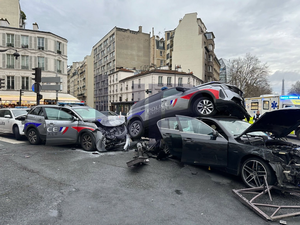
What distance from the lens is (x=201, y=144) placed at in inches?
193

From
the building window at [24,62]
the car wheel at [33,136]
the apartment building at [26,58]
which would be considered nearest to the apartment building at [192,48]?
the apartment building at [26,58]

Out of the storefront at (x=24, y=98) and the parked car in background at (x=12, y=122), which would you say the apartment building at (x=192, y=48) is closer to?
the storefront at (x=24, y=98)

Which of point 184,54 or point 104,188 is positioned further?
point 184,54

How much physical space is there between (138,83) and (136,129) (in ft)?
108

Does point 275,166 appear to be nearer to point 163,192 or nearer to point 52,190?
point 163,192

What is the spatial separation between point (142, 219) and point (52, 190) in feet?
6.81

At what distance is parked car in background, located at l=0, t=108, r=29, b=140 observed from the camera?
921 centimetres

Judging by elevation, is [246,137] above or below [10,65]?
below

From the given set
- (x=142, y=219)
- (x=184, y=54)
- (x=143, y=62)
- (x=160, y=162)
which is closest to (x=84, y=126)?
(x=160, y=162)

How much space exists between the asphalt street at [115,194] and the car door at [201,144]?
47 cm

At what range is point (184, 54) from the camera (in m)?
45.8

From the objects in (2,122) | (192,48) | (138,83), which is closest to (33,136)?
(2,122)

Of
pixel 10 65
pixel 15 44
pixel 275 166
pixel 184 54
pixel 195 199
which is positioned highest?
pixel 184 54

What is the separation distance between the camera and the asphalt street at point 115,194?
10.1ft
